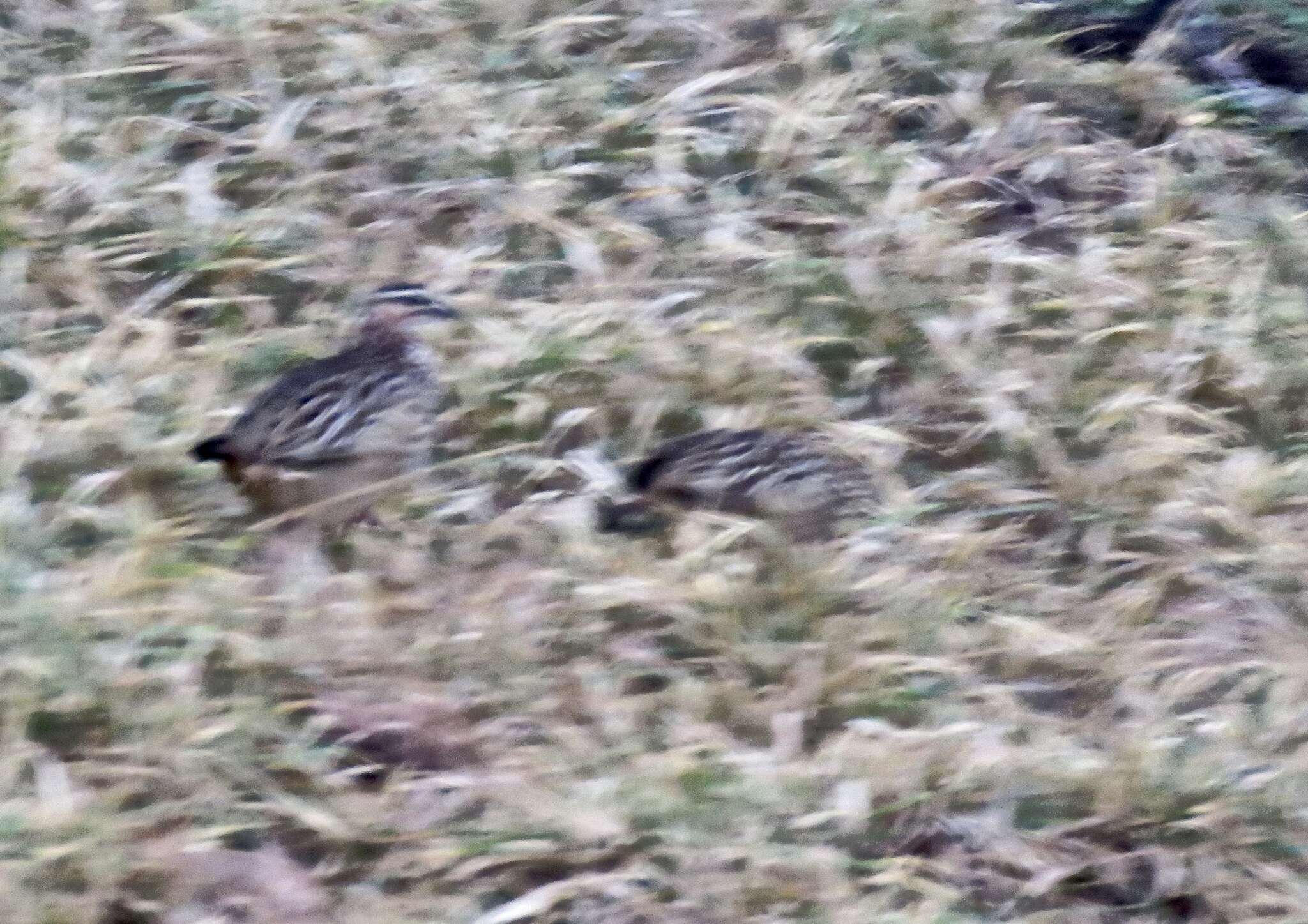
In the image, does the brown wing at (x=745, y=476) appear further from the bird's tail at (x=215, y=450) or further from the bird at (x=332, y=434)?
the bird's tail at (x=215, y=450)

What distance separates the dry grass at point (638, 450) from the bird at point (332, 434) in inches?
4.8

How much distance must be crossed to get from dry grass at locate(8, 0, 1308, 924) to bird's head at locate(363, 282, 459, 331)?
14cm

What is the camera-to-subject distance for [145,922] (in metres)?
3.84

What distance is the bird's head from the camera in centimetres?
579

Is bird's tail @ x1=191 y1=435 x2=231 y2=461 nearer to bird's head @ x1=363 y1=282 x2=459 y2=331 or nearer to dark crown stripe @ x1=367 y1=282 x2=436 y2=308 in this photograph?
bird's head @ x1=363 y1=282 x2=459 y2=331

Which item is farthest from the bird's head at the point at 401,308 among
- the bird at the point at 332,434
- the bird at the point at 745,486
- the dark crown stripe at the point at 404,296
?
the bird at the point at 745,486

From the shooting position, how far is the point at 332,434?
5.20 metres

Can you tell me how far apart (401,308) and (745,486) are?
4.40 ft

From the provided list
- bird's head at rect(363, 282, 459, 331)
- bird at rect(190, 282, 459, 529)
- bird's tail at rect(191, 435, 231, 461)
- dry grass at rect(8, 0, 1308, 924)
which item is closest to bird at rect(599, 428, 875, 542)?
dry grass at rect(8, 0, 1308, 924)

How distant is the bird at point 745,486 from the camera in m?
5.29


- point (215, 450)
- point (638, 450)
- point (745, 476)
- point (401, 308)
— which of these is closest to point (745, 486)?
point (745, 476)

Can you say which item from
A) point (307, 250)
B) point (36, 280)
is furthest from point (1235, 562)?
point (36, 280)

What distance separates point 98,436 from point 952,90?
3.72 metres

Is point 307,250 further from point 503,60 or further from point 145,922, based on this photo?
point 145,922
